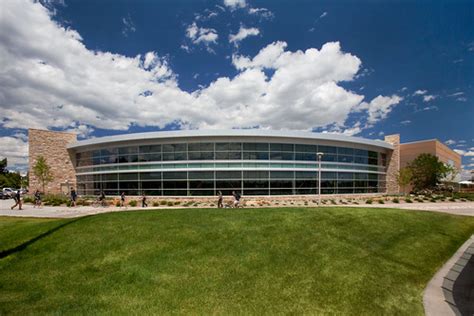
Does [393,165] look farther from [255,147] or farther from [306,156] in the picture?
[255,147]

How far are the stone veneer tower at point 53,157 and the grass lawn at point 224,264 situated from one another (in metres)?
31.2

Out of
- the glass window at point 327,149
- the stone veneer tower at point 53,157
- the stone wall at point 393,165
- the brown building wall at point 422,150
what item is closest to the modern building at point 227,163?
the glass window at point 327,149

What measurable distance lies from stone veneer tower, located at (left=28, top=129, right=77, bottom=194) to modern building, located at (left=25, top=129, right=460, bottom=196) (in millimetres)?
5462

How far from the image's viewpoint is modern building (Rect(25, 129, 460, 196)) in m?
30.0

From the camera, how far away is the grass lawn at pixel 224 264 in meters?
5.61

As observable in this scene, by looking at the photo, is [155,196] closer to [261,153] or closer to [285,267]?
[261,153]

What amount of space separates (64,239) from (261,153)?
2343 centimetres

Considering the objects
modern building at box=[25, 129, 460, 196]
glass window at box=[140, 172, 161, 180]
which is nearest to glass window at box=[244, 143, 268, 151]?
modern building at box=[25, 129, 460, 196]

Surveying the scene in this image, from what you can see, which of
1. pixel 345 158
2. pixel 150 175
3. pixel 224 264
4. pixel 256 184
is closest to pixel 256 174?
pixel 256 184

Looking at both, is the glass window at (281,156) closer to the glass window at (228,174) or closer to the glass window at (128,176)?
the glass window at (228,174)

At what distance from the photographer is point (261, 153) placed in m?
30.5

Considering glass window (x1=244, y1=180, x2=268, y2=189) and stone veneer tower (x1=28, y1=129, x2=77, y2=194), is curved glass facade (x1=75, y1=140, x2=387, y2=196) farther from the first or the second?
stone veneer tower (x1=28, y1=129, x2=77, y2=194)

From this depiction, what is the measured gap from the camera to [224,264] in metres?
7.52

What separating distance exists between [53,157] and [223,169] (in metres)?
30.1
